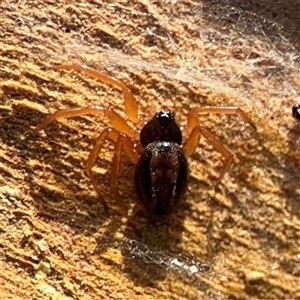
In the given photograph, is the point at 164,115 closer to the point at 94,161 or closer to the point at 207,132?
the point at 207,132

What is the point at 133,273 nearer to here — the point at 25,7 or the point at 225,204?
the point at 225,204

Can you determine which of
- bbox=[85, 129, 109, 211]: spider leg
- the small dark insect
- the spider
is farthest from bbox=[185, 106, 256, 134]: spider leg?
bbox=[85, 129, 109, 211]: spider leg

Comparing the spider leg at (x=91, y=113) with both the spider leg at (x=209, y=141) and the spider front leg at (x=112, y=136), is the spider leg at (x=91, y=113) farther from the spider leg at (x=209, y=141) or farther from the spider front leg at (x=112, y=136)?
the spider leg at (x=209, y=141)

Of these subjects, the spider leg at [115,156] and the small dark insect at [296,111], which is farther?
the small dark insect at [296,111]

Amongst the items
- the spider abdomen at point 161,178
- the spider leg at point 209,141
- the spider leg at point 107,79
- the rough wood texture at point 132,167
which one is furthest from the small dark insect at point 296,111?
the spider leg at point 107,79

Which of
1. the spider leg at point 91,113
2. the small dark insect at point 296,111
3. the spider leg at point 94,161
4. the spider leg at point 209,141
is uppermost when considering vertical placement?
the small dark insect at point 296,111

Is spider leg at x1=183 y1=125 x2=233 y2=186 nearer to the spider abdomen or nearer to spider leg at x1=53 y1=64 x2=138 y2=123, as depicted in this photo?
the spider abdomen

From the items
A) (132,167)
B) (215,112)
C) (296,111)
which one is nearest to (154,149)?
(132,167)

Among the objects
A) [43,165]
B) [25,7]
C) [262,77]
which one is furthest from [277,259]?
[25,7]
